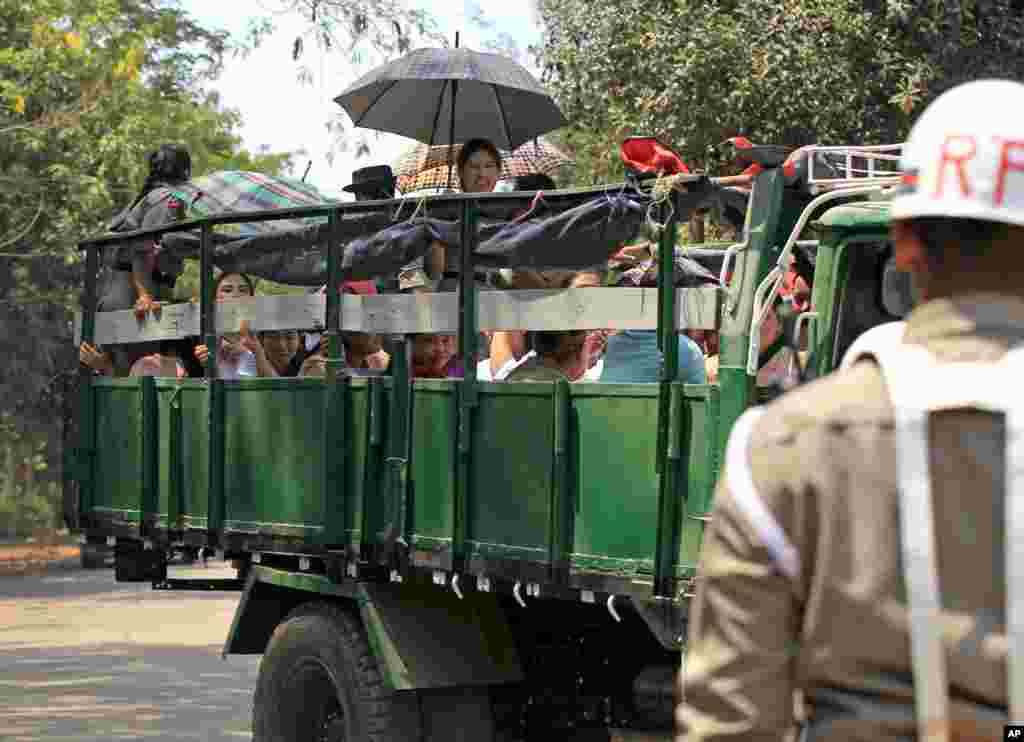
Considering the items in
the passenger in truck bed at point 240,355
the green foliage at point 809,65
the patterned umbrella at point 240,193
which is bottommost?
the passenger in truck bed at point 240,355

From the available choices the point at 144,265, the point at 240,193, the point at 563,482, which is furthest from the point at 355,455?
the point at 240,193

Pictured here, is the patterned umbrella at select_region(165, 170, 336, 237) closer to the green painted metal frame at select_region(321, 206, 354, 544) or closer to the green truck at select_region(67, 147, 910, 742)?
the green truck at select_region(67, 147, 910, 742)

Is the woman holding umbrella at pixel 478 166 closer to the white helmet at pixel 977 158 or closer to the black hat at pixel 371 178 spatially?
the black hat at pixel 371 178

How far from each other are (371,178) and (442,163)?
1.97 meters

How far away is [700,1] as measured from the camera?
1802cm

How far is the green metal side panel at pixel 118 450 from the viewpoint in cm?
870

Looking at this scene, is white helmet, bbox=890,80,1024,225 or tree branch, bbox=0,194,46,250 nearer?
white helmet, bbox=890,80,1024,225

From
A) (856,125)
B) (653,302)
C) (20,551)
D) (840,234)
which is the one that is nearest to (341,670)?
(653,302)

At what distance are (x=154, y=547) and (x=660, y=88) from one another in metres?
10.2

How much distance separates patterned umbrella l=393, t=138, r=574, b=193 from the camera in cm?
1039

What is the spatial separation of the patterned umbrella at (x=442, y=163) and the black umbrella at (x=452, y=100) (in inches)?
5.0

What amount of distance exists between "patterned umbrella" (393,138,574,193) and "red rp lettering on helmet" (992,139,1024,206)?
7279 mm

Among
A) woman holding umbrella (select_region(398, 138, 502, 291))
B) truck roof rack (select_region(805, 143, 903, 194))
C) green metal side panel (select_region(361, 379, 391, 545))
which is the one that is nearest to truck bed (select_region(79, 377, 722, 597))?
green metal side panel (select_region(361, 379, 391, 545))

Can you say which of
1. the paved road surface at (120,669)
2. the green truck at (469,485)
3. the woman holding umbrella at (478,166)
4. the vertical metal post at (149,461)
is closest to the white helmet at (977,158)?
the green truck at (469,485)
